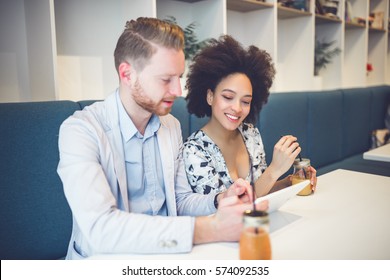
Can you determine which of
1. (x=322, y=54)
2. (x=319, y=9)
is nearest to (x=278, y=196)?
(x=319, y=9)

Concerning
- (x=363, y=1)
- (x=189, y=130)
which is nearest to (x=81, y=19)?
(x=189, y=130)

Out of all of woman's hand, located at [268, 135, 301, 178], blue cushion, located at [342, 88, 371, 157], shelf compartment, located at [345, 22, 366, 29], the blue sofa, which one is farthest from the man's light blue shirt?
shelf compartment, located at [345, 22, 366, 29]

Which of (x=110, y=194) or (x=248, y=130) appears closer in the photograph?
(x=110, y=194)

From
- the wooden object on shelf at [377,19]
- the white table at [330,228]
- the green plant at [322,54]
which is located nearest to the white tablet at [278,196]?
the white table at [330,228]

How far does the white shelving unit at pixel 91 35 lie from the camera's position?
1695 millimetres

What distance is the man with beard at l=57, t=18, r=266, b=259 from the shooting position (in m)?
0.90

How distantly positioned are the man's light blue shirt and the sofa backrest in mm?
332

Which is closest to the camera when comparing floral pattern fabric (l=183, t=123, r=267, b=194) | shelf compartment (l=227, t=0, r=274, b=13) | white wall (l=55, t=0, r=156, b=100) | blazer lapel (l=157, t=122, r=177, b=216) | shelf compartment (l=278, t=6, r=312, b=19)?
blazer lapel (l=157, t=122, r=177, b=216)

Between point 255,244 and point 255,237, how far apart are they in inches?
0.7

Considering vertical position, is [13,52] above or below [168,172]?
above

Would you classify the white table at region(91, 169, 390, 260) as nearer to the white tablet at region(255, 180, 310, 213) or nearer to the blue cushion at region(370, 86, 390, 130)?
the white tablet at region(255, 180, 310, 213)

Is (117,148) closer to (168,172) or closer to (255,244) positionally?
(168,172)

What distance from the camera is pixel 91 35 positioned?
2.09 meters

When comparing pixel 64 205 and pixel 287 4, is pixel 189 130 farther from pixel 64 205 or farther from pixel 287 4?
pixel 287 4
